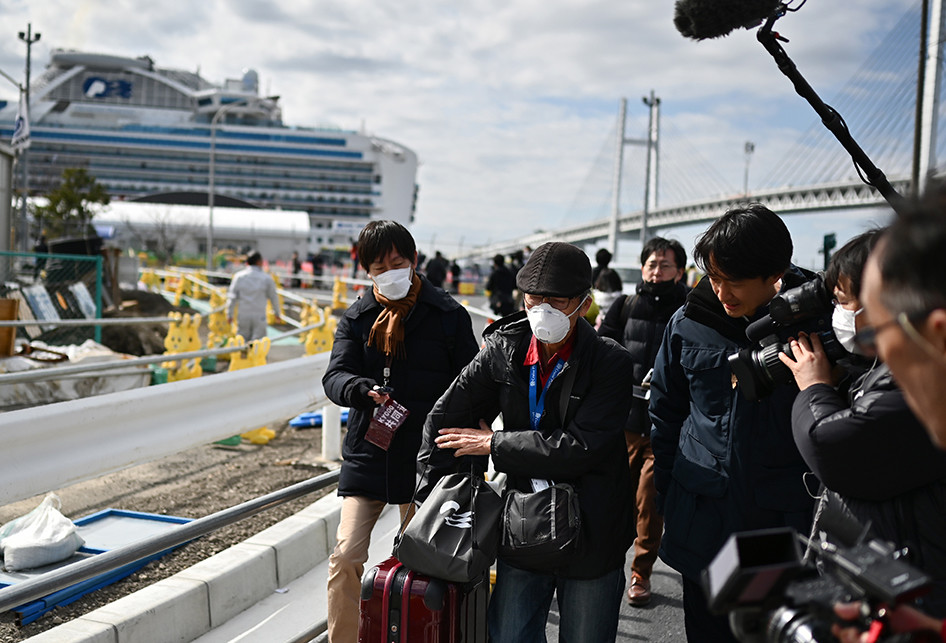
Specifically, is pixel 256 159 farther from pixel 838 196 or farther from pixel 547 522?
pixel 547 522

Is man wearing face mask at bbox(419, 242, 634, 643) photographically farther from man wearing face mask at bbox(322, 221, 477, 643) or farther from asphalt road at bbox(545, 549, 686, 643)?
asphalt road at bbox(545, 549, 686, 643)

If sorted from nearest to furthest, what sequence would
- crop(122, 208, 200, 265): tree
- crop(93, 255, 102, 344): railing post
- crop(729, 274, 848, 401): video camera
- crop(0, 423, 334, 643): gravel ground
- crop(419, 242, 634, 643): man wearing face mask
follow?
crop(729, 274, 848, 401): video camera, crop(419, 242, 634, 643): man wearing face mask, crop(0, 423, 334, 643): gravel ground, crop(93, 255, 102, 344): railing post, crop(122, 208, 200, 265): tree

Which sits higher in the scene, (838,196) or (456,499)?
(838,196)

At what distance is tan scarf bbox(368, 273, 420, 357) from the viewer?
11.6 ft

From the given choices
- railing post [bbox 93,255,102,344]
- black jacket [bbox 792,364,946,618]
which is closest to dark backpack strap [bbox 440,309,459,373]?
black jacket [bbox 792,364,946,618]

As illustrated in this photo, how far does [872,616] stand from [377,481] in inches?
92.0

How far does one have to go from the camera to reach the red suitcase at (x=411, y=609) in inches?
103

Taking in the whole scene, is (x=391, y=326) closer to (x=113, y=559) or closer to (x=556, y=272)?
(x=556, y=272)

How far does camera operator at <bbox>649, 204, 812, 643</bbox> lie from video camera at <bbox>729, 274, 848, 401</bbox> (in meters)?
0.19

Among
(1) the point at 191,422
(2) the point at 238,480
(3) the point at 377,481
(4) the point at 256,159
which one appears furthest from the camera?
(4) the point at 256,159

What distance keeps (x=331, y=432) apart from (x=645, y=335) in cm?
265

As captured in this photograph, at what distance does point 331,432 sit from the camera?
21.4ft

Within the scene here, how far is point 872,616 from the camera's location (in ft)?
4.61

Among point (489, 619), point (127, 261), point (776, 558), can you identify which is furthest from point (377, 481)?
point (127, 261)
